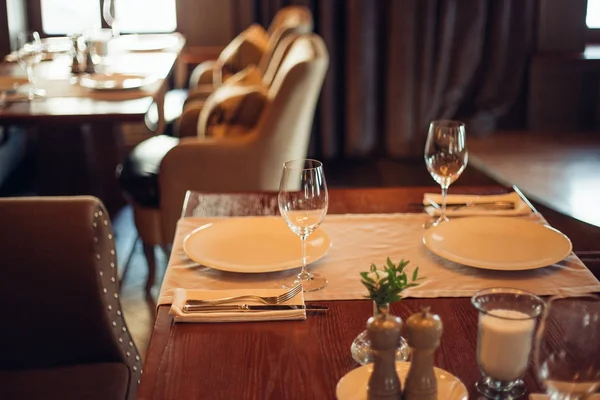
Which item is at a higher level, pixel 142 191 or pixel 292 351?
pixel 292 351

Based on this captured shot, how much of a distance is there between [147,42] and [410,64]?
1.34 metres

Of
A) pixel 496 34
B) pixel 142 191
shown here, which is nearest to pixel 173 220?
pixel 142 191

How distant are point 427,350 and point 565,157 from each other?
3270 mm

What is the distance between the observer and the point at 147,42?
13.5 feet

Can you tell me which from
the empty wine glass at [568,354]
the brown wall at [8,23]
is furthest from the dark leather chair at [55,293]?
the brown wall at [8,23]

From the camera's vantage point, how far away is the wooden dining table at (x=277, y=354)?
960mm

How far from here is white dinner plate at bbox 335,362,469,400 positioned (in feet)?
2.96

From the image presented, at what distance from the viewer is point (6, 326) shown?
155 cm

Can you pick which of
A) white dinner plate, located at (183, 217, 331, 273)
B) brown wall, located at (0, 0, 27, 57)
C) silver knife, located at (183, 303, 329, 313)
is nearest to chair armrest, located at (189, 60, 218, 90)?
brown wall, located at (0, 0, 27, 57)

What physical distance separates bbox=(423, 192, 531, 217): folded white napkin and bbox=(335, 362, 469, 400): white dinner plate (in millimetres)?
624

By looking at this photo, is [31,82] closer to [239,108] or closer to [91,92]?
[91,92]

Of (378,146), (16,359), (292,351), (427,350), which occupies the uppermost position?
(427,350)

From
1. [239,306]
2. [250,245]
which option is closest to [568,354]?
[239,306]

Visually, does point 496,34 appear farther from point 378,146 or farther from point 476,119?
point 378,146
